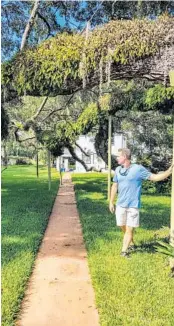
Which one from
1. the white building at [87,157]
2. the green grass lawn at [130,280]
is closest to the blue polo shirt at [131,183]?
the green grass lawn at [130,280]

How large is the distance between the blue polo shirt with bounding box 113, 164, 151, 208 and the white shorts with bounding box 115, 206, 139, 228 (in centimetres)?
7

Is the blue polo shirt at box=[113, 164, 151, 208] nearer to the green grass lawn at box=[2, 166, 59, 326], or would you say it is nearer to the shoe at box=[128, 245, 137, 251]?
the shoe at box=[128, 245, 137, 251]

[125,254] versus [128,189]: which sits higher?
[128,189]

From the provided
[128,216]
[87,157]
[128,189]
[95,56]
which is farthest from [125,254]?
[87,157]

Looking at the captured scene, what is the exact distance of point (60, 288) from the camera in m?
5.21

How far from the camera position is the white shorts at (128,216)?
662 cm

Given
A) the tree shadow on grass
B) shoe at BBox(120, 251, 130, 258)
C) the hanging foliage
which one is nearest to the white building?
the tree shadow on grass

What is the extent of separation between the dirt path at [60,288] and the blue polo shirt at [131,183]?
42.0 inches

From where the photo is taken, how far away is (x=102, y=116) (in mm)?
16500

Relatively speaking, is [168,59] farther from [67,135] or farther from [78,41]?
[67,135]

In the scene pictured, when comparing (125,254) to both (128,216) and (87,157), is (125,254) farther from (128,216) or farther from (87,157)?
(87,157)

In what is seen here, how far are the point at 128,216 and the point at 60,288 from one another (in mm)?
1855

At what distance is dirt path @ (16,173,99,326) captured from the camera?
428 centimetres

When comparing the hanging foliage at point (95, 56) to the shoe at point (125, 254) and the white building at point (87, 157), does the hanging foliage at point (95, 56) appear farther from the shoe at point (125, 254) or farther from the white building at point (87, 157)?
the white building at point (87, 157)
